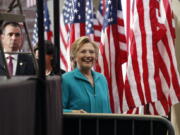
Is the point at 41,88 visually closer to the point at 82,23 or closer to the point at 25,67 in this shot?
the point at 25,67

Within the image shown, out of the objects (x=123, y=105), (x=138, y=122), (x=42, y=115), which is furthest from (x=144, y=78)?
(x=42, y=115)

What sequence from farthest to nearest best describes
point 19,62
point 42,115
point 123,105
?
point 123,105, point 19,62, point 42,115

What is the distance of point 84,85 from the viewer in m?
5.52

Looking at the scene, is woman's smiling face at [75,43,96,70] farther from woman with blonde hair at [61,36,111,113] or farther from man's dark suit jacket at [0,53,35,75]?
man's dark suit jacket at [0,53,35,75]

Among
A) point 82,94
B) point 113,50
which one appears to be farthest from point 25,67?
point 113,50

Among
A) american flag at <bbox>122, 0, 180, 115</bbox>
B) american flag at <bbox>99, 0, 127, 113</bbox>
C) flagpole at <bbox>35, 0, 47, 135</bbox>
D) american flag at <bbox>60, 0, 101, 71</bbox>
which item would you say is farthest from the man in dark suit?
american flag at <bbox>60, 0, 101, 71</bbox>

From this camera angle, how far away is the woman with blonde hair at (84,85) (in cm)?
540

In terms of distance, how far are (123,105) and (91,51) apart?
9.72 ft

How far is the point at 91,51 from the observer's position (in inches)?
224

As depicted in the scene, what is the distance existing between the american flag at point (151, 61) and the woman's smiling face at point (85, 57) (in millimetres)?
2958

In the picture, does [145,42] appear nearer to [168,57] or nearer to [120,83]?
[168,57]

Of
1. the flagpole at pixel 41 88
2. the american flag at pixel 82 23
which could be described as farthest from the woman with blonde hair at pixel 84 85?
the american flag at pixel 82 23

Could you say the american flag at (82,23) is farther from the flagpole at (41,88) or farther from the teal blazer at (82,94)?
the flagpole at (41,88)

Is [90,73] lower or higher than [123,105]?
higher
